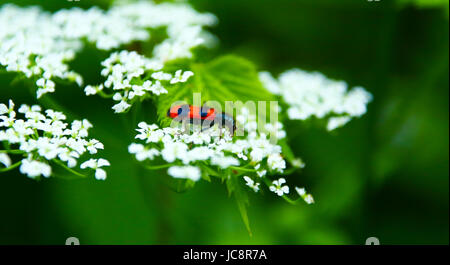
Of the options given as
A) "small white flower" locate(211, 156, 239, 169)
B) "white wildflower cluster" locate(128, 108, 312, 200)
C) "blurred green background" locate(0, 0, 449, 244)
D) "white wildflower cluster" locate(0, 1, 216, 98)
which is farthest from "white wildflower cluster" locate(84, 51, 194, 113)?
"blurred green background" locate(0, 0, 449, 244)

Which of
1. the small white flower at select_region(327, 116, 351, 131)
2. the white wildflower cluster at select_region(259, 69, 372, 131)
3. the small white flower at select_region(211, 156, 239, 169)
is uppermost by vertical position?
the white wildflower cluster at select_region(259, 69, 372, 131)

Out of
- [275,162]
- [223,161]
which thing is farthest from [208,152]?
[275,162]

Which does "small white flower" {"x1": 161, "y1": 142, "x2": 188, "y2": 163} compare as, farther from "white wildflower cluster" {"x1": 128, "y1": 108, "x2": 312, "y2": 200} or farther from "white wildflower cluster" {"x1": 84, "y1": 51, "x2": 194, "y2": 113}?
"white wildflower cluster" {"x1": 84, "y1": 51, "x2": 194, "y2": 113}

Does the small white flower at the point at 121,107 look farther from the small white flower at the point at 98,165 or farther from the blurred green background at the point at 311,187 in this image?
the blurred green background at the point at 311,187

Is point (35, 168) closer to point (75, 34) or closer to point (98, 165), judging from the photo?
point (98, 165)
